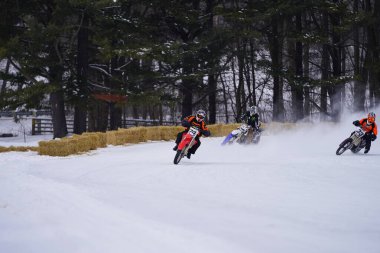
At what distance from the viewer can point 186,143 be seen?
44.3ft

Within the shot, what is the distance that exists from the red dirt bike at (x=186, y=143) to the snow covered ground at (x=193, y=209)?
96cm

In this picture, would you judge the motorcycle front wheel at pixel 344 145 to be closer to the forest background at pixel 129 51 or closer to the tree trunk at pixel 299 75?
the forest background at pixel 129 51

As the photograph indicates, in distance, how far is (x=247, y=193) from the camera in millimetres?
8641

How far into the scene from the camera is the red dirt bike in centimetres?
1346

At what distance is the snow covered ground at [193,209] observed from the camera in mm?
5363

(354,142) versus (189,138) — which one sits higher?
(189,138)

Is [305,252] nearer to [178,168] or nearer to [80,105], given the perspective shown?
[178,168]

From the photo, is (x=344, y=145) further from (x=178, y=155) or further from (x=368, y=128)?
(x=178, y=155)

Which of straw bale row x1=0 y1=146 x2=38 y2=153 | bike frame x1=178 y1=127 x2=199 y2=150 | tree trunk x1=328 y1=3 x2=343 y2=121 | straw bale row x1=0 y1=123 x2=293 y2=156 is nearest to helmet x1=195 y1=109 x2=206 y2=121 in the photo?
bike frame x1=178 y1=127 x2=199 y2=150

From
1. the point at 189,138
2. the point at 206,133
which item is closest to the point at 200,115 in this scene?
the point at 206,133

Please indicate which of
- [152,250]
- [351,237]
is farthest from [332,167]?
[152,250]

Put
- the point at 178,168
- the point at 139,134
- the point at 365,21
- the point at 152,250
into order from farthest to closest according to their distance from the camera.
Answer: the point at 365,21, the point at 139,134, the point at 178,168, the point at 152,250

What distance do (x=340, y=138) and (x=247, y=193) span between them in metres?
17.9

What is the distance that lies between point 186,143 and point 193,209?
250 inches
